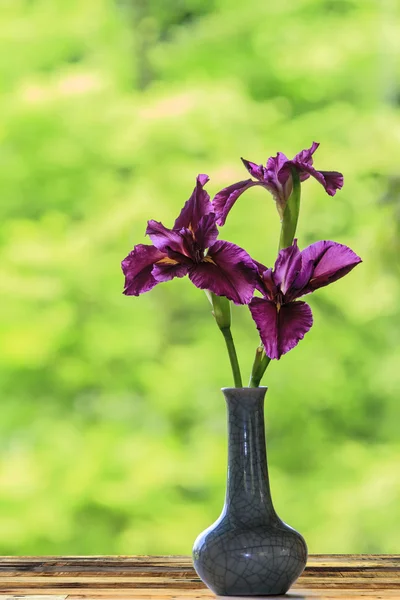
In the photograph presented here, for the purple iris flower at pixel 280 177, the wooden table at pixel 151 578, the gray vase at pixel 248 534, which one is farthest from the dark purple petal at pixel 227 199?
the wooden table at pixel 151 578

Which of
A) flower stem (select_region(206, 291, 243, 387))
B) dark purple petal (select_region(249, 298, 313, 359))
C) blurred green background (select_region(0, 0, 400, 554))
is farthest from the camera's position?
blurred green background (select_region(0, 0, 400, 554))

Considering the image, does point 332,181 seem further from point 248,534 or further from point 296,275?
point 248,534

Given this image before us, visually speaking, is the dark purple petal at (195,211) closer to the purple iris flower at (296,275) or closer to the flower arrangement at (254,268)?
the flower arrangement at (254,268)

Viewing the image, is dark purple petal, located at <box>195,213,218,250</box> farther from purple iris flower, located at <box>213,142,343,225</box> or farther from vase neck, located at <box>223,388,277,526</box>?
vase neck, located at <box>223,388,277,526</box>

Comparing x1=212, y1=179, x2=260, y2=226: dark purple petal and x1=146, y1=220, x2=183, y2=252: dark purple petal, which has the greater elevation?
x1=212, y1=179, x2=260, y2=226: dark purple petal

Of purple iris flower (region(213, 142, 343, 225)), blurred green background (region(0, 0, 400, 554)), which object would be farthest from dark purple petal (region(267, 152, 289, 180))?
blurred green background (region(0, 0, 400, 554))

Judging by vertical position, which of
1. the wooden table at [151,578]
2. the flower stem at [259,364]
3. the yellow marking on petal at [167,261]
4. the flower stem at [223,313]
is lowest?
the wooden table at [151,578]

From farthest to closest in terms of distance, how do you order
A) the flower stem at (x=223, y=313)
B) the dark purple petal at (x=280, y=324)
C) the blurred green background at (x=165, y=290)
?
the blurred green background at (x=165, y=290), the flower stem at (x=223, y=313), the dark purple petal at (x=280, y=324)
